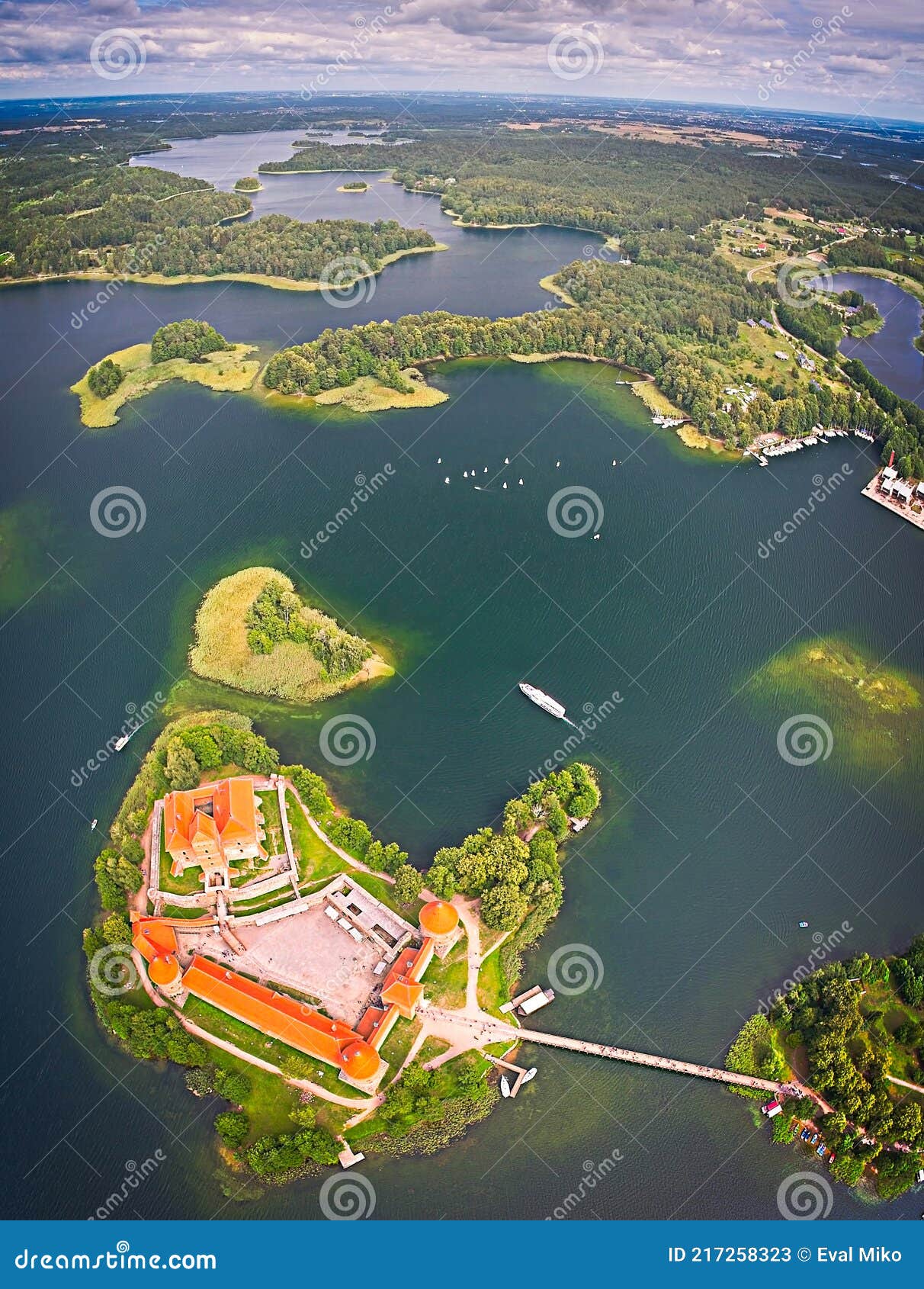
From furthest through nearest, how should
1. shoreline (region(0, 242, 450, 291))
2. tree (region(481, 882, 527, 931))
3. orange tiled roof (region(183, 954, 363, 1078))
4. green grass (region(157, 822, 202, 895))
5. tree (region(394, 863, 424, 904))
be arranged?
shoreline (region(0, 242, 450, 291)) → green grass (region(157, 822, 202, 895)) → tree (region(394, 863, 424, 904)) → tree (region(481, 882, 527, 931)) → orange tiled roof (region(183, 954, 363, 1078))

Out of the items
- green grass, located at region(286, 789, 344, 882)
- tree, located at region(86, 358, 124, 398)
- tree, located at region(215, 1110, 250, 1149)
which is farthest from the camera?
tree, located at region(86, 358, 124, 398)

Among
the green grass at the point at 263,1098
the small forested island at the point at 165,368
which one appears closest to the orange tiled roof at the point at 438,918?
the green grass at the point at 263,1098

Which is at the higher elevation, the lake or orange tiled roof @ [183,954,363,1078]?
the lake

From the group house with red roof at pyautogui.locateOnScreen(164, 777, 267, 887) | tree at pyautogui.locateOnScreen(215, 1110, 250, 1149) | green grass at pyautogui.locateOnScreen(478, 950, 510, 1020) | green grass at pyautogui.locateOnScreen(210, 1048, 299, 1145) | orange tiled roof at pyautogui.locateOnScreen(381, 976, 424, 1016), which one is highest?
green grass at pyautogui.locateOnScreen(478, 950, 510, 1020)

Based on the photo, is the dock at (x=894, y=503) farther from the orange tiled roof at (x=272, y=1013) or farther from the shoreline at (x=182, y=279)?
the shoreline at (x=182, y=279)

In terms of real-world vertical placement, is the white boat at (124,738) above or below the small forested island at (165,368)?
below

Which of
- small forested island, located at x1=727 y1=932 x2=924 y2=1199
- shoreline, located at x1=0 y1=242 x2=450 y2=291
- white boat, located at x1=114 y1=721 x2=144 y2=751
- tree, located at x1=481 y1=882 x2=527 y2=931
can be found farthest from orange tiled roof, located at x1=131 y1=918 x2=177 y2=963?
shoreline, located at x1=0 y1=242 x2=450 y2=291

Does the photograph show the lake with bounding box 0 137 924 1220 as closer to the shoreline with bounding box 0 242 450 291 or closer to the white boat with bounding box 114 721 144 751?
the white boat with bounding box 114 721 144 751
